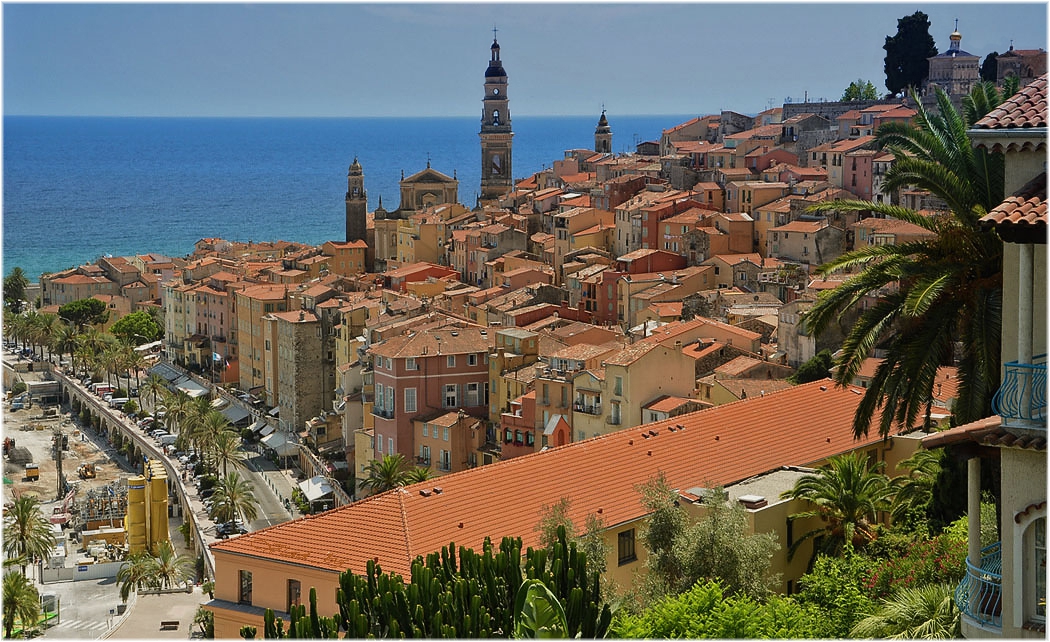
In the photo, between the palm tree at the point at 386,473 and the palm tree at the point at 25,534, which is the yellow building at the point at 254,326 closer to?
the palm tree at the point at 25,534

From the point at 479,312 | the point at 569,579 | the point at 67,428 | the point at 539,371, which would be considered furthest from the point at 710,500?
the point at 67,428

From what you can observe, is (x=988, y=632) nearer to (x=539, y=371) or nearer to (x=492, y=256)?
(x=539, y=371)

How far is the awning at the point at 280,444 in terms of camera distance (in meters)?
62.0

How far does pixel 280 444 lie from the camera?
208 ft

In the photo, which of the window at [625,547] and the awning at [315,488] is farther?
the awning at [315,488]

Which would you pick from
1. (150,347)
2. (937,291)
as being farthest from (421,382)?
(150,347)

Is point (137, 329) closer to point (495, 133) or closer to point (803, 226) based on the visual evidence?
point (495, 133)

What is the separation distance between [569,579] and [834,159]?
5880cm

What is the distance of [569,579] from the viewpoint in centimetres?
1405

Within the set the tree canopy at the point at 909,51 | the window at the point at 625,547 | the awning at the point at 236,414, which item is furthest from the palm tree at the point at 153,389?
the window at the point at 625,547

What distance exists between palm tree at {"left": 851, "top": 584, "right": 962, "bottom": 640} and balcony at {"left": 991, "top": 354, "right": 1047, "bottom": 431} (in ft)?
11.0

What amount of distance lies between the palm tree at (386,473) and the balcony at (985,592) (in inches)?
1320

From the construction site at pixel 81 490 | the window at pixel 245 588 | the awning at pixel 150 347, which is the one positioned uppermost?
the window at pixel 245 588

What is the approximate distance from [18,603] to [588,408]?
1600cm
